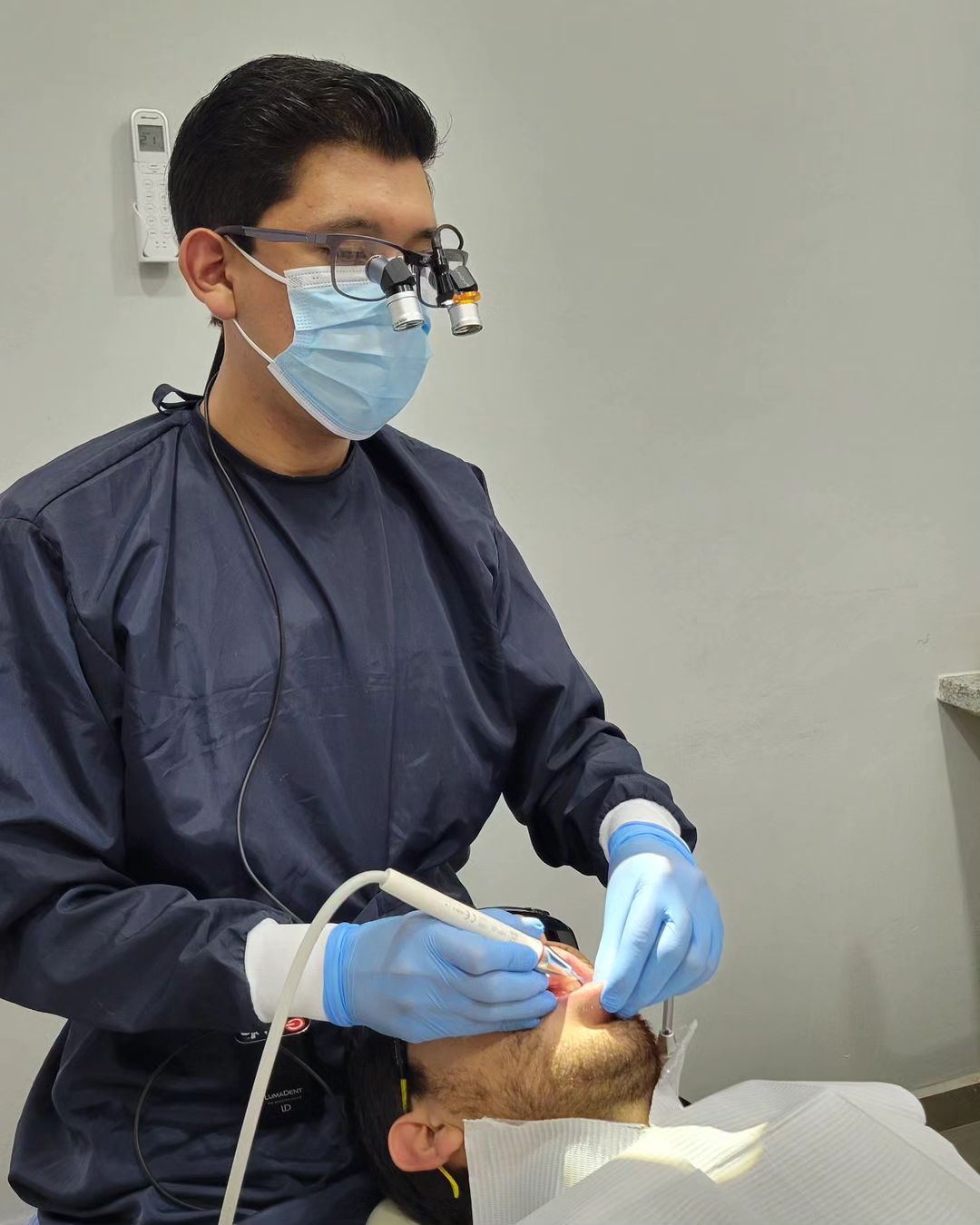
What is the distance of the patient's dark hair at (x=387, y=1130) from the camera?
1259 mm

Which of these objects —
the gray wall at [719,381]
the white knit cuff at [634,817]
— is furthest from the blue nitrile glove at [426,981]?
the gray wall at [719,381]

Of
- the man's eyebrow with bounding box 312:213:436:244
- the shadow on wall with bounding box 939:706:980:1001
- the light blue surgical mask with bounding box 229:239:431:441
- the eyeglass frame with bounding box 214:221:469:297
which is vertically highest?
the man's eyebrow with bounding box 312:213:436:244

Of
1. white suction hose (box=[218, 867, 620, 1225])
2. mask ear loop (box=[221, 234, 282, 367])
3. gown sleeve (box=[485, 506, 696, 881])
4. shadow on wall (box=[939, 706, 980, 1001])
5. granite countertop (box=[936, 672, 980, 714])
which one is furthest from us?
shadow on wall (box=[939, 706, 980, 1001])

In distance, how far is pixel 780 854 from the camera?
2459 millimetres

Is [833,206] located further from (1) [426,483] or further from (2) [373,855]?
(2) [373,855]

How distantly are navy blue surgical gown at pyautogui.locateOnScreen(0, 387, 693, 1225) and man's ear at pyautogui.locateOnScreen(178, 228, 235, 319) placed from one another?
0.48ft

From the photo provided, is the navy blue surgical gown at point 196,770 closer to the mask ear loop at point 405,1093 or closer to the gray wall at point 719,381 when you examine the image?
the mask ear loop at point 405,1093

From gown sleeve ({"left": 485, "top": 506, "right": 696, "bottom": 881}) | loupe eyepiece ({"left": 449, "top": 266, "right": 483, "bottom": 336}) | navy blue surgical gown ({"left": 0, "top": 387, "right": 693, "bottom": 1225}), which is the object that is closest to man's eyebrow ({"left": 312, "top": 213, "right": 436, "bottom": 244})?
loupe eyepiece ({"left": 449, "top": 266, "right": 483, "bottom": 336})

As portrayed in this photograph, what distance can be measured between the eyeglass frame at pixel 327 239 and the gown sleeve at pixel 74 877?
41 centimetres

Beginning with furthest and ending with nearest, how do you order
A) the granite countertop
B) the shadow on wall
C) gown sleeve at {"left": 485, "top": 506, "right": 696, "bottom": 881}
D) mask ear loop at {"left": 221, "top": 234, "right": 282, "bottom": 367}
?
the shadow on wall → the granite countertop → gown sleeve at {"left": 485, "top": 506, "right": 696, "bottom": 881} → mask ear loop at {"left": 221, "top": 234, "right": 282, "bottom": 367}

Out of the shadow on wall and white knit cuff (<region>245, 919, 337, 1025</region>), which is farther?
the shadow on wall

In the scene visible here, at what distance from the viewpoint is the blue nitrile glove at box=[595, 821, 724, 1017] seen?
124 centimetres

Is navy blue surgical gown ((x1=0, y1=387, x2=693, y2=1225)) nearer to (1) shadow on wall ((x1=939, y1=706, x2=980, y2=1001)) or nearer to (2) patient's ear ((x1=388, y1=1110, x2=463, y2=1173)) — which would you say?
(2) patient's ear ((x1=388, y1=1110, x2=463, y2=1173))

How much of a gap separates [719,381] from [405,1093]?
1476mm
